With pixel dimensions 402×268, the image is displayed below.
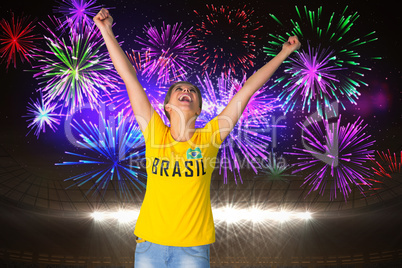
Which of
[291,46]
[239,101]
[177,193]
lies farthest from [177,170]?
[291,46]

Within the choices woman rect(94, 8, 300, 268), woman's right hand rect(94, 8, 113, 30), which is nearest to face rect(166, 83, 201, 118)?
woman rect(94, 8, 300, 268)

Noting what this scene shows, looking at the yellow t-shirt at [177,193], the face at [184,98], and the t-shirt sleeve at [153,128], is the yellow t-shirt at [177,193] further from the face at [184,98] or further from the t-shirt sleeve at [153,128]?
the face at [184,98]

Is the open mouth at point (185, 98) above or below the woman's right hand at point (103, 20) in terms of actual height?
below

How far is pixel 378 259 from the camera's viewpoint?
11.7 meters

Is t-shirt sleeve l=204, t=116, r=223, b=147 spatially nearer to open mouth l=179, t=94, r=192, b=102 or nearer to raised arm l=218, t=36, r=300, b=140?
raised arm l=218, t=36, r=300, b=140

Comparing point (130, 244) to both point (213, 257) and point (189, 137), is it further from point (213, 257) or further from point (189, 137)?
point (189, 137)

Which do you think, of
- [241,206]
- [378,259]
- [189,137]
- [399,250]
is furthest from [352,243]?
[189,137]

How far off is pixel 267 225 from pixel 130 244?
12334 millimetres

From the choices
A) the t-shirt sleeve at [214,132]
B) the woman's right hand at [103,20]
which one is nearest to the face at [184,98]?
the t-shirt sleeve at [214,132]

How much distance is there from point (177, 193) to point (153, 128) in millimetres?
570

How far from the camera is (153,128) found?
2676 mm

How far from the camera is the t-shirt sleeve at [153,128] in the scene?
8.70 feet

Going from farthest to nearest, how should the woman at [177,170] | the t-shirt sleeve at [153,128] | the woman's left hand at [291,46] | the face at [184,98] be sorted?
the woman's left hand at [291,46]
the face at [184,98]
the t-shirt sleeve at [153,128]
the woman at [177,170]

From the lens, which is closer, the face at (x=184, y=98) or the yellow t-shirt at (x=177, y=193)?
the yellow t-shirt at (x=177, y=193)
